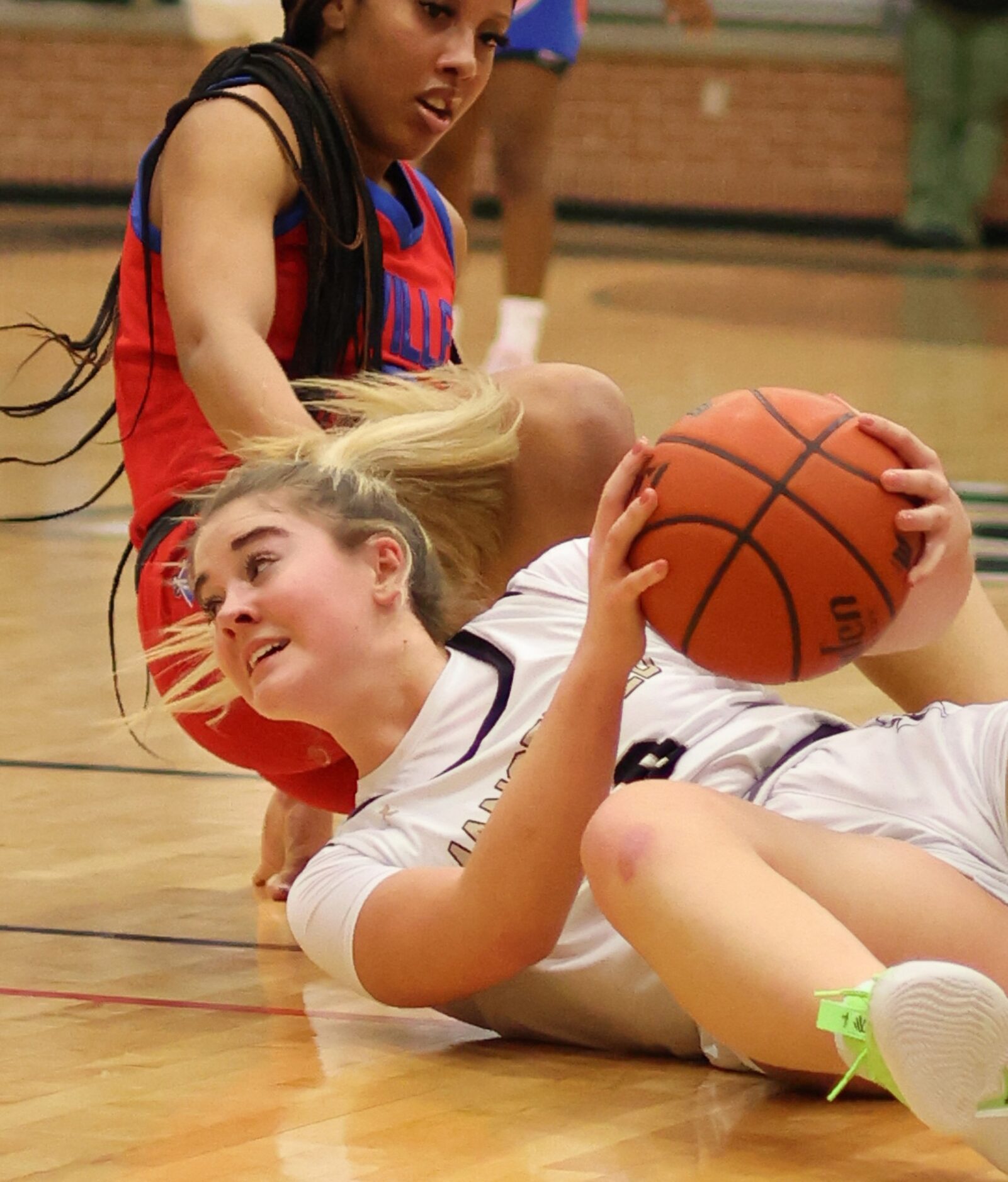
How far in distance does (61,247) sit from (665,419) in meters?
4.92

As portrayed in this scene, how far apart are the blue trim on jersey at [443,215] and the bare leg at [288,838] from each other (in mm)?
683

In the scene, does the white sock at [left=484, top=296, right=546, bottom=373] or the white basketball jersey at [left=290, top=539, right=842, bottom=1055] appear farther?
the white sock at [left=484, top=296, right=546, bottom=373]

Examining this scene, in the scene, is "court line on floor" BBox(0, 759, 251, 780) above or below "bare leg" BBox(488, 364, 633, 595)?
below

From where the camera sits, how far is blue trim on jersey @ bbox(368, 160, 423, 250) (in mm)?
2326

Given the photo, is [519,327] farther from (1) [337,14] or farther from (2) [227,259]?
(2) [227,259]

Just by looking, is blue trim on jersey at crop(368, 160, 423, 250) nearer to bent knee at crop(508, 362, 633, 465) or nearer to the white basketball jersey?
bent knee at crop(508, 362, 633, 465)

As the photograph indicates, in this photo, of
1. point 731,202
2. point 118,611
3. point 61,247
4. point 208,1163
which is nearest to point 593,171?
point 731,202

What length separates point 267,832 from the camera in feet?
7.22

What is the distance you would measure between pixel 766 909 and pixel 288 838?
879mm

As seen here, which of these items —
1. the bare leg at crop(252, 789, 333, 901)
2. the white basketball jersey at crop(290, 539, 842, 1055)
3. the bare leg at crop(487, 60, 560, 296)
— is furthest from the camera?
the bare leg at crop(487, 60, 560, 296)

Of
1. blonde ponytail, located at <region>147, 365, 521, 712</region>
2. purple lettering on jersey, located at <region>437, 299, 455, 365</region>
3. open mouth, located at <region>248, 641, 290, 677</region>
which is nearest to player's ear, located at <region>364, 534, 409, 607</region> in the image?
blonde ponytail, located at <region>147, 365, 521, 712</region>

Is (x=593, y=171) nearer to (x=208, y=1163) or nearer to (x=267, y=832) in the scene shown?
(x=267, y=832)

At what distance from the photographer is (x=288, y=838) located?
2188 millimetres

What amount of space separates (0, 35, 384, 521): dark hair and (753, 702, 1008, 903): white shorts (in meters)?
0.78
